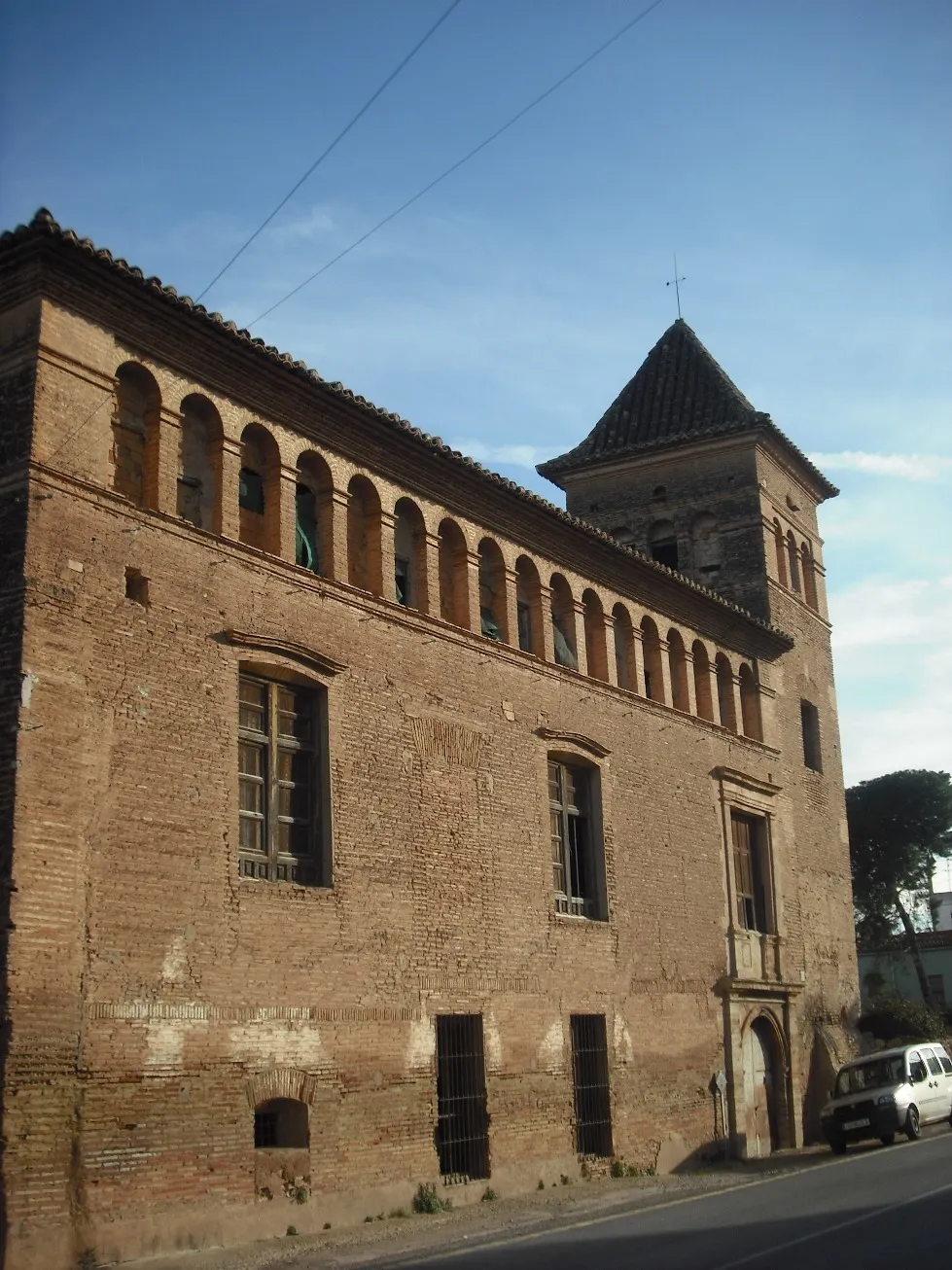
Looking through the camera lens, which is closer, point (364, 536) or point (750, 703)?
point (364, 536)

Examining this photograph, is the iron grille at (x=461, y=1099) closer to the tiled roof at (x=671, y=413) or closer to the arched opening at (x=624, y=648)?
the arched opening at (x=624, y=648)

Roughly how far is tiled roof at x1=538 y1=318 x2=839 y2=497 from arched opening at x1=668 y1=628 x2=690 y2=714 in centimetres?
679

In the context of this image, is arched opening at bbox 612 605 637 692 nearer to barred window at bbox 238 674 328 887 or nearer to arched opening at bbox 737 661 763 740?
arched opening at bbox 737 661 763 740

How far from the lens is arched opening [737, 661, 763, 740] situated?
85.4ft

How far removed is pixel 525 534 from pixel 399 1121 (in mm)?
8291

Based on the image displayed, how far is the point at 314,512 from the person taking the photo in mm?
16625

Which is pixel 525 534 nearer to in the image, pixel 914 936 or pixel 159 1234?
pixel 159 1234

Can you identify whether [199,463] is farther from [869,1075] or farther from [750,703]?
[869,1075]

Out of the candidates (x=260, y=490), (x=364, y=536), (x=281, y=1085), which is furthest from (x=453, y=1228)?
(x=260, y=490)

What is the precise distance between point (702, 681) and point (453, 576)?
295 inches

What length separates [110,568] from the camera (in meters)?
13.5

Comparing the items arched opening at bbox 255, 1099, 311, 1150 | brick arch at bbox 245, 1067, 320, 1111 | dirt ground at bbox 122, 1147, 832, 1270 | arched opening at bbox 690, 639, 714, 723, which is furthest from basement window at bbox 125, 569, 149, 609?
arched opening at bbox 690, 639, 714, 723

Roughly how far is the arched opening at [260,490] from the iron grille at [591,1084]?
7.98m

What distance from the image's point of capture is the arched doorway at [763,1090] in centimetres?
2330
